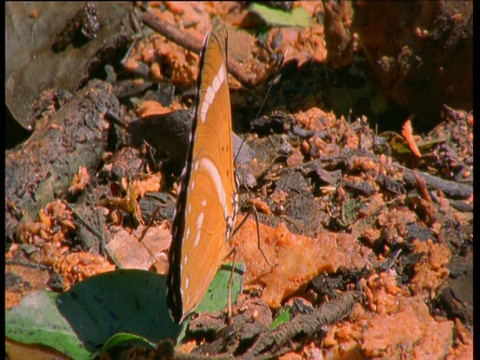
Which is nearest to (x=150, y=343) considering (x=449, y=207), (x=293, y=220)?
(x=293, y=220)

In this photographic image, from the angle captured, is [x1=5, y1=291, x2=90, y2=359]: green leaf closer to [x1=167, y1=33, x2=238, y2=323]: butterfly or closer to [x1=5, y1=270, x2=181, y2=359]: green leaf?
[x1=5, y1=270, x2=181, y2=359]: green leaf

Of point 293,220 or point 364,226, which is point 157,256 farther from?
point 364,226

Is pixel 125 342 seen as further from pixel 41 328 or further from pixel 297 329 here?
pixel 297 329

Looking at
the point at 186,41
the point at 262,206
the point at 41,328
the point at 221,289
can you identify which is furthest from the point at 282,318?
the point at 186,41

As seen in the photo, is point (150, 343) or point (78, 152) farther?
point (78, 152)

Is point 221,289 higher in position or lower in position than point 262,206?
lower

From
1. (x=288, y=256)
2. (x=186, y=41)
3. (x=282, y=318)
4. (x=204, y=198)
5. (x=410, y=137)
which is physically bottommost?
(x=282, y=318)
